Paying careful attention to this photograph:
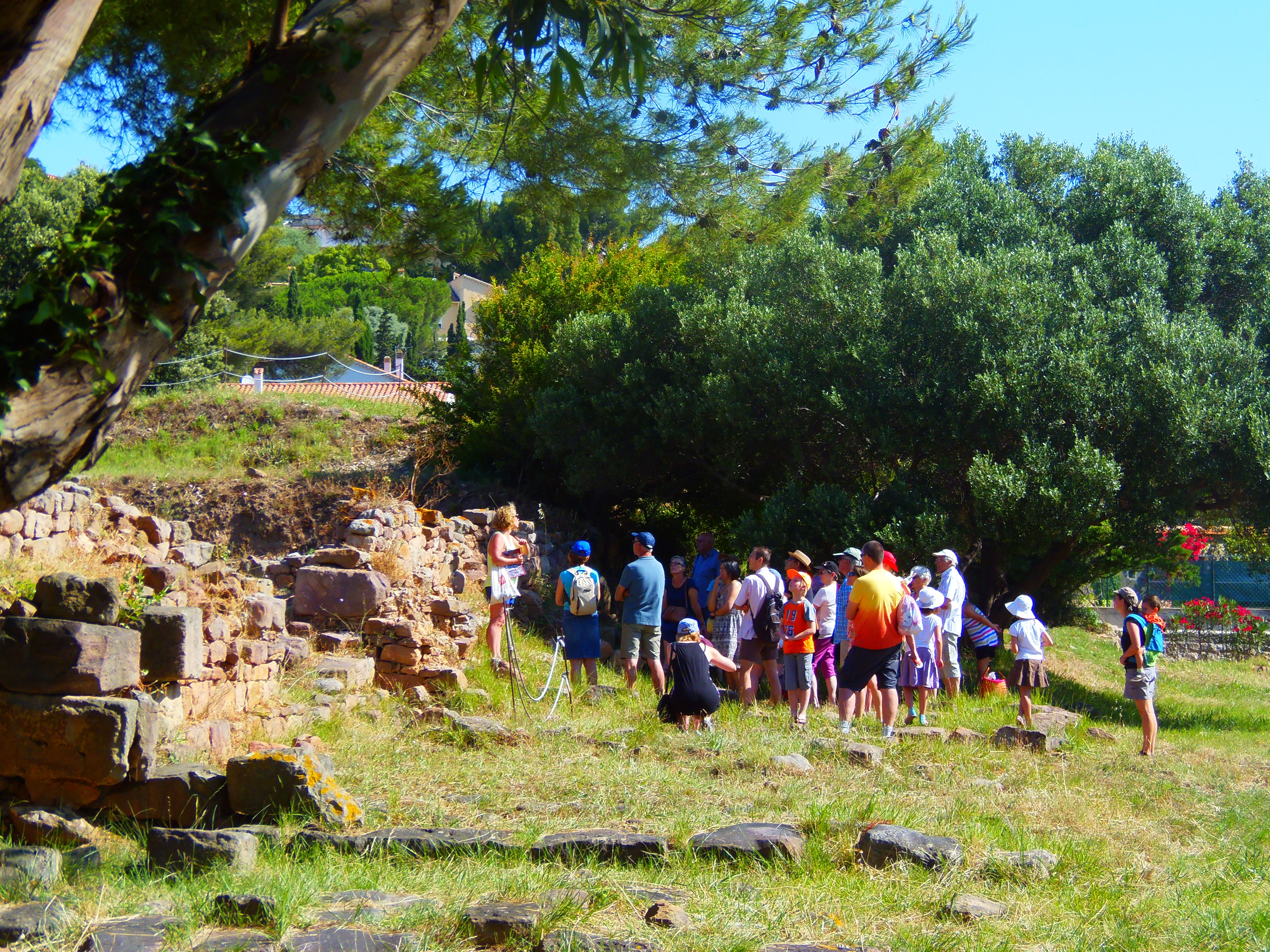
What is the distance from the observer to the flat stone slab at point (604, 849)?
4.52 meters

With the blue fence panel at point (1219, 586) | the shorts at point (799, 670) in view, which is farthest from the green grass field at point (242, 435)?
the blue fence panel at point (1219, 586)

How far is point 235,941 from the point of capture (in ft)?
11.6

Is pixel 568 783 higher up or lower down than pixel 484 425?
lower down

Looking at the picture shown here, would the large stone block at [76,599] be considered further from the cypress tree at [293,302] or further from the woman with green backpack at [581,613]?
the cypress tree at [293,302]

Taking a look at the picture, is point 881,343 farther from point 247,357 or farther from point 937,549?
point 247,357

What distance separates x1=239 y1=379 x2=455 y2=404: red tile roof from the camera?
1966 cm

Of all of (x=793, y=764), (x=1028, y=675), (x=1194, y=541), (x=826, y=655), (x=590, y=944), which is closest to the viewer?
(x=590, y=944)

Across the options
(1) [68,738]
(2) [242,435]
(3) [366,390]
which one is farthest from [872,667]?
(3) [366,390]

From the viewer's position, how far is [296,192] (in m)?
3.62

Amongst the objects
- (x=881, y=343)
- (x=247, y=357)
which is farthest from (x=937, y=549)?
(x=247, y=357)

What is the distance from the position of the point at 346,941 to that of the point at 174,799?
2338 millimetres

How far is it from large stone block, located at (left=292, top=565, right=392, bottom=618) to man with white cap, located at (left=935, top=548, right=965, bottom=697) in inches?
213

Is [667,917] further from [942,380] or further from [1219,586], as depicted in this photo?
[1219,586]

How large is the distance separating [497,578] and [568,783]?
3294 mm
